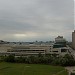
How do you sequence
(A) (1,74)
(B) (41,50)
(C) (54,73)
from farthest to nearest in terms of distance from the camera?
(B) (41,50) < (C) (54,73) < (A) (1,74)

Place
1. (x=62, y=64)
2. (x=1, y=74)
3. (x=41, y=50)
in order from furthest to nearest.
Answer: (x=41, y=50), (x=62, y=64), (x=1, y=74)

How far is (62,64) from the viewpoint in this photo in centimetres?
1711

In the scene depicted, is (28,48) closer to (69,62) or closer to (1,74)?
(69,62)

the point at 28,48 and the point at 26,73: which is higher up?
the point at 28,48

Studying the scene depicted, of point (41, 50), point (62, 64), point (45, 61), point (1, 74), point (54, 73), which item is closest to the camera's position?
point (1, 74)

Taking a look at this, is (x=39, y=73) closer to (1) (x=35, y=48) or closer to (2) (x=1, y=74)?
(2) (x=1, y=74)

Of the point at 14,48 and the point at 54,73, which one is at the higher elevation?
the point at 14,48

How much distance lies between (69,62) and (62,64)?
0.60 metres

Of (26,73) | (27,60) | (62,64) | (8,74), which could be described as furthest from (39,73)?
(27,60)

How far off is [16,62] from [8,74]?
7.06 metres

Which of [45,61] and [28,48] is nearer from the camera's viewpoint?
[45,61]

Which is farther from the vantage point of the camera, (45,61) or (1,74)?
(45,61)

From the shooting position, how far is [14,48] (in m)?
31.1

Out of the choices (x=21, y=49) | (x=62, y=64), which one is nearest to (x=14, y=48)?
(x=21, y=49)
